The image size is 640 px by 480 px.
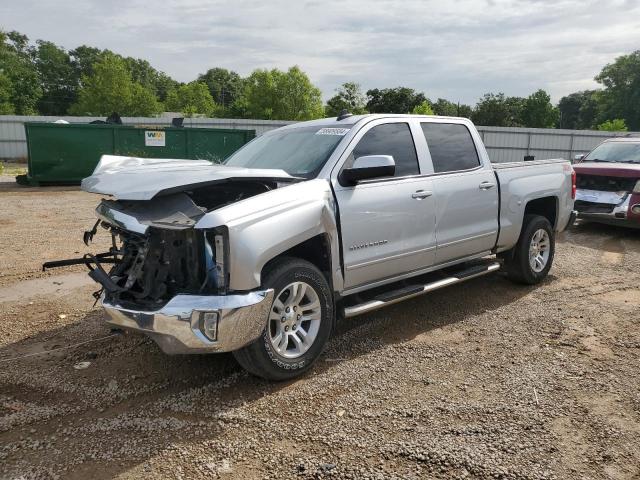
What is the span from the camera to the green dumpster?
16875mm

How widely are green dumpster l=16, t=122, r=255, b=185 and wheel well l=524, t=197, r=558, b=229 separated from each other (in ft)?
46.5

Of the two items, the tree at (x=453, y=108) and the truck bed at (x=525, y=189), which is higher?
the tree at (x=453, y=108)

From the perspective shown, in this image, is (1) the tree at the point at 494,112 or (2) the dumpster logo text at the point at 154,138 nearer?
(2) the dumpster logo text at the point at 154,138

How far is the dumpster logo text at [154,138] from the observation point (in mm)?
18047

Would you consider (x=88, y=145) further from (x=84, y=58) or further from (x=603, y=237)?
(x=84, y=58)

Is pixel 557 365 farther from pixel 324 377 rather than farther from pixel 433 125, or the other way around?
pixel 433 125

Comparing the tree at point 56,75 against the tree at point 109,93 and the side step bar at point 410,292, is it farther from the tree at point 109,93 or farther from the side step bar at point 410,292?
the side step bar at point 410,292

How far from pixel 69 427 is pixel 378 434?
1888mm

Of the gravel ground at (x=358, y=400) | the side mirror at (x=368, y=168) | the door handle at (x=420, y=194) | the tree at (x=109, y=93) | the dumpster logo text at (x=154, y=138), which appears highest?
the tree at (x=109, y=93)

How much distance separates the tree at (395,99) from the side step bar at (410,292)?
71.6 meters

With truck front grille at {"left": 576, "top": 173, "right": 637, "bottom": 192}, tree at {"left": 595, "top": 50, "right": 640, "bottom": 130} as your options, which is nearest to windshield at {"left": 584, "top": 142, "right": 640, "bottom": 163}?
truck front grille at {"left": 576, "top": 173, "right": 637, "bottom": 192}

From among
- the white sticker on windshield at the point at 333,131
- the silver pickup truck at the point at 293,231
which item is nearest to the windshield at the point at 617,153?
the silver pickup truck at the point at 293,231

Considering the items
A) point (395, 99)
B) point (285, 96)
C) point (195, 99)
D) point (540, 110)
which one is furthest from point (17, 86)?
point (540, 110)

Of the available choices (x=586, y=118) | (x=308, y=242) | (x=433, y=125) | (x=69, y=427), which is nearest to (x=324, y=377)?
(x=308, y=242)
